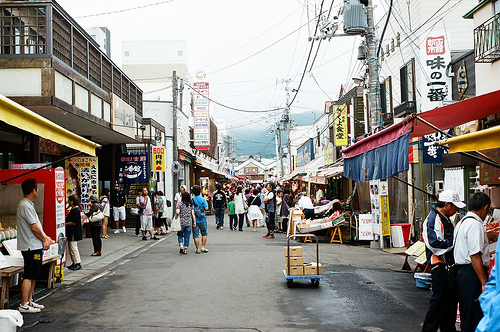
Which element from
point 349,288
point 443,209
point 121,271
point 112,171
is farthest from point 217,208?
point 443,209

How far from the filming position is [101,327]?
21.6 ft

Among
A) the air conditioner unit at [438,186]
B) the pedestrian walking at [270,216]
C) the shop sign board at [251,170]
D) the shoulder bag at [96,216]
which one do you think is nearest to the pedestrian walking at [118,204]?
the pedestrian walking at [270,216]

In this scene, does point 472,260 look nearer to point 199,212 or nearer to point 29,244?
point 29,244

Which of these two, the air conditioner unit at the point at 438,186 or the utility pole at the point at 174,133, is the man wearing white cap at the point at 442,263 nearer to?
the air conditioner unit at the point at 438,186

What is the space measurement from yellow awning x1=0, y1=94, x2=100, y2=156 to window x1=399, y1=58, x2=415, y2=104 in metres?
12.7

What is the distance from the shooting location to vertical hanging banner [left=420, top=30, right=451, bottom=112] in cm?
1430

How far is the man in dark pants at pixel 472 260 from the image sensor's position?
509 centimetres

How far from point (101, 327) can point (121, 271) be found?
15.8ft

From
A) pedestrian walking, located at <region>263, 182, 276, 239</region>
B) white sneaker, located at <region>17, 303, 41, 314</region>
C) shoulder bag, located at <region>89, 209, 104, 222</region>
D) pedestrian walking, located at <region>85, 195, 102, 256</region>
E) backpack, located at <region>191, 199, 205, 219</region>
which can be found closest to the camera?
white sneaker, located at <region>17, 303, 41, 314</region>

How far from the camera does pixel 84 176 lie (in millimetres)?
17375

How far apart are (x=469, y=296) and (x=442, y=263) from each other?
70 cm

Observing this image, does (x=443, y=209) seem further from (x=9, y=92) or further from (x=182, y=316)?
(x=9, y=92)

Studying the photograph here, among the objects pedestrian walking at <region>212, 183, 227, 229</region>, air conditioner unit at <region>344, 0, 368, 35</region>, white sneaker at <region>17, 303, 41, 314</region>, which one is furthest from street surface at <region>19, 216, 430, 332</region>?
pedestrian walking at <region>212, 183, 227, 229</region>

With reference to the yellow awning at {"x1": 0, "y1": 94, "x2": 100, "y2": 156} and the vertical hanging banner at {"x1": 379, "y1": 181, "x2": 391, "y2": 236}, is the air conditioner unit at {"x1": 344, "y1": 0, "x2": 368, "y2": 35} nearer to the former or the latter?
the vertical hanging banner at {"x1": 379, "y1": 181, "x2": 391, "y2": 236}
